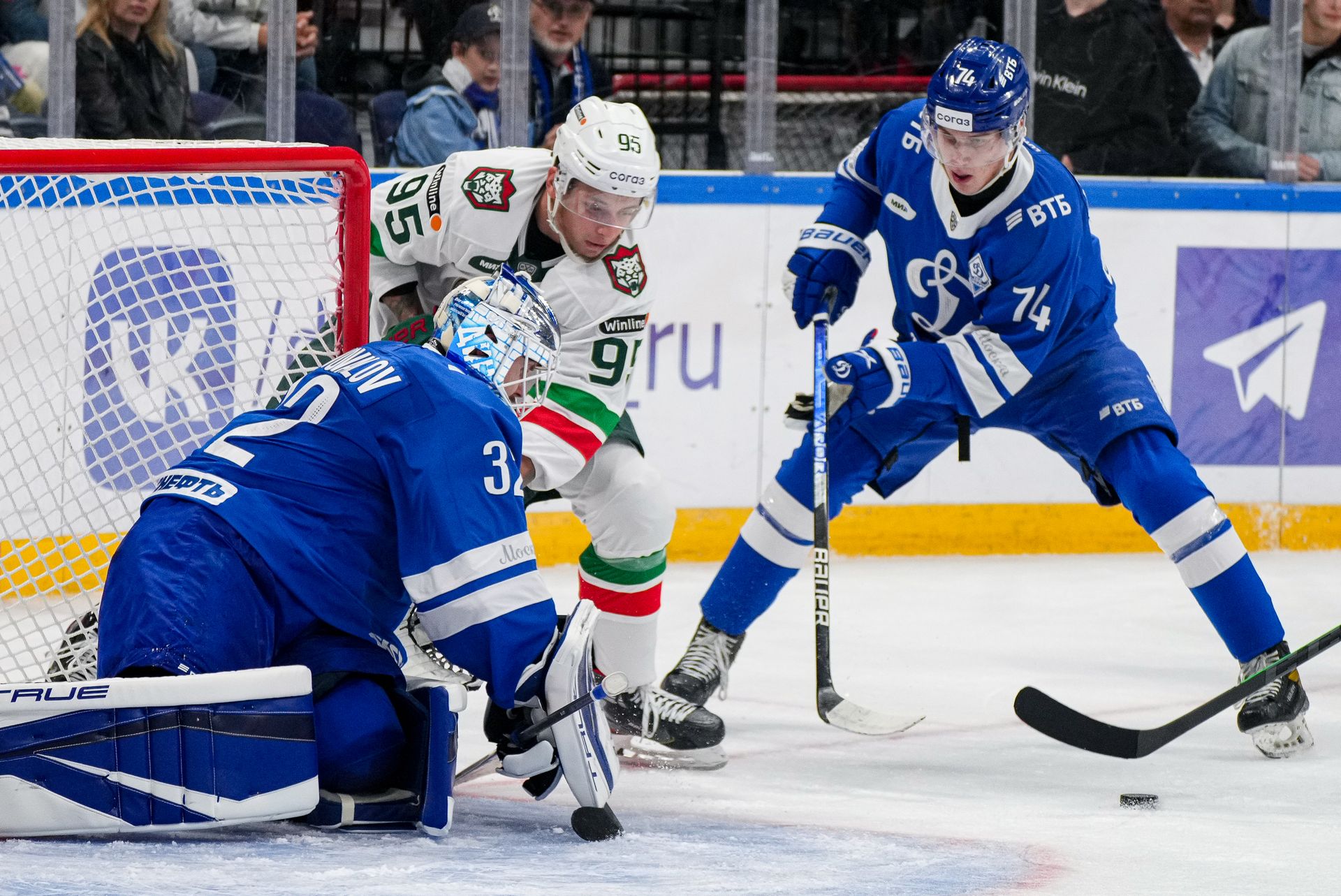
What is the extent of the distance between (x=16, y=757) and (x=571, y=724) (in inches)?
23.6

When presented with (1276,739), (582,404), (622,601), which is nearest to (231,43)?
(582,404)

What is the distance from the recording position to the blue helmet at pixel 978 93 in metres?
3.00

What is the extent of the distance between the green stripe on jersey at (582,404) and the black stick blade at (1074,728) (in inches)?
29.7

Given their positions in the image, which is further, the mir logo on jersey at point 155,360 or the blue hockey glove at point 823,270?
the blue hockey glove at point 823,270

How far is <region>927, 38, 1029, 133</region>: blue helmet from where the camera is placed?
3.00 meters

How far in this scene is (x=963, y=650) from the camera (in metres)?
3.96

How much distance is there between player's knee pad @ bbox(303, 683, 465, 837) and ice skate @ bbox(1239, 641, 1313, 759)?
141 cm

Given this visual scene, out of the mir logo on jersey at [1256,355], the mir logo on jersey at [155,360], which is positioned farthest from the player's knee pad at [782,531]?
the mir logo on jersey at [1256,355]

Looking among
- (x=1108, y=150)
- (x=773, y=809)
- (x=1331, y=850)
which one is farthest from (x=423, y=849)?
(x=1108, y=150)

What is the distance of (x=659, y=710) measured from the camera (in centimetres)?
301

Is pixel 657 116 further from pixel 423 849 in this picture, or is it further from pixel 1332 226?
pixel 423 849

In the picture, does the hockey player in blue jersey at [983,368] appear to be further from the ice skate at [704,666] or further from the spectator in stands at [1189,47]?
the spectator in stands at [1189,47]

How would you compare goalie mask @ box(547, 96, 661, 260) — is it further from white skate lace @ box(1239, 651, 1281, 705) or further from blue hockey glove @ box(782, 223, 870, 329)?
white skate lace @ box(1239, 651, 1281, 705)

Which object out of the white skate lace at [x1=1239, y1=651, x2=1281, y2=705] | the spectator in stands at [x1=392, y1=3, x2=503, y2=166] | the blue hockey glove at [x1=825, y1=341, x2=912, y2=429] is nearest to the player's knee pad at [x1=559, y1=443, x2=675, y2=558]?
the blue hockey glove at [x1=825, y1=341, x2=912, y2=429]
